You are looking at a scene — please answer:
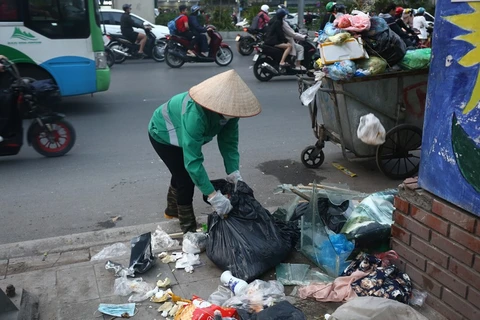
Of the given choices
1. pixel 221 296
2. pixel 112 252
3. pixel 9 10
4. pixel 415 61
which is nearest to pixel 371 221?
pixel 221 296

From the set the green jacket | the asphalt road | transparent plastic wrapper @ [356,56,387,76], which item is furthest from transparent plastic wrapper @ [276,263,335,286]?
transparent plastic wrapper @ [356,56,387,76]

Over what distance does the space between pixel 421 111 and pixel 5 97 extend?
4520mm

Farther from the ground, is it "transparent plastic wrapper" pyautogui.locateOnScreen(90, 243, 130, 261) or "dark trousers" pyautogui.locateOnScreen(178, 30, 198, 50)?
"dark trousers" pyautogui.locateOnScreen(178, 30, 198, 50)

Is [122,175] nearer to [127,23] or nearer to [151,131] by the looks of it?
[151,131]

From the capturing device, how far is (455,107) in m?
2.51

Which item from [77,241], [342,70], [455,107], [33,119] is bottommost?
[77,241]

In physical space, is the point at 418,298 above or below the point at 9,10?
below

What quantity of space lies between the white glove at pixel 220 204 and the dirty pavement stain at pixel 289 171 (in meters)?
2.14

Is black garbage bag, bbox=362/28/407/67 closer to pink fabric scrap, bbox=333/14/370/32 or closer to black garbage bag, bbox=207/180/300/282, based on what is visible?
pink fabric scrap, bbox=333/14/370/32

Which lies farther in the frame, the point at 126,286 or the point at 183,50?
the point at 183,50

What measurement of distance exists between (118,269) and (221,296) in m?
0.75

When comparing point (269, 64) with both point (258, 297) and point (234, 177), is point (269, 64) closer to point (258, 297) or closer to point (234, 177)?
point (234, 177)

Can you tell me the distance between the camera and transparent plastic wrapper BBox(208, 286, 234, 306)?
3029 millimetres

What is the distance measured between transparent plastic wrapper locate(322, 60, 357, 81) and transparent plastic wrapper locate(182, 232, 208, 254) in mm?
2102
